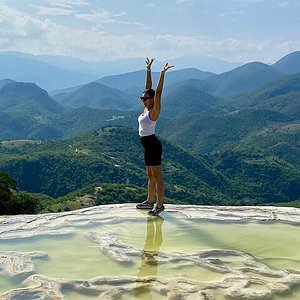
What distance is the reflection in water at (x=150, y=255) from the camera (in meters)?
5.60

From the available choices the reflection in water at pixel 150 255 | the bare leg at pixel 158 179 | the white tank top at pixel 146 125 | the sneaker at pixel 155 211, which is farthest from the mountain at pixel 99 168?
the white tank top at pixel 146 125

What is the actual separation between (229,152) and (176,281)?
447 ft

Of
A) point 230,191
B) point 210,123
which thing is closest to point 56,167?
point 230,191

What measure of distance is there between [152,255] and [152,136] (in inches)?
93.5

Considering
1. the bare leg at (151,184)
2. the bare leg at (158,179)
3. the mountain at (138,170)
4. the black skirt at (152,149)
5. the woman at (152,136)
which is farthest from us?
the mountain at (138,170)

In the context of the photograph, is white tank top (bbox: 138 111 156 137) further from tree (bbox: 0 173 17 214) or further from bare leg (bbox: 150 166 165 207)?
tree (bbox: 0 173 17 214)

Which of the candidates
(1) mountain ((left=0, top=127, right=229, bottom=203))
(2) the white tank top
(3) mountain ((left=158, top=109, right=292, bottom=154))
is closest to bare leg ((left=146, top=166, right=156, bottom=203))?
(2) the white tank top

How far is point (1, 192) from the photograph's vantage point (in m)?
27.5

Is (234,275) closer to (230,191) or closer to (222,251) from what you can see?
(222,251)

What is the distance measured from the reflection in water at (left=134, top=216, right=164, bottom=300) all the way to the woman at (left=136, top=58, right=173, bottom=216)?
60 cm

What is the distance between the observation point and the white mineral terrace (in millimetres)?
5625

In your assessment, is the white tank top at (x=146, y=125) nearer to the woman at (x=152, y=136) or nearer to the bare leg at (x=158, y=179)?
the woman at (x=152, y=136)

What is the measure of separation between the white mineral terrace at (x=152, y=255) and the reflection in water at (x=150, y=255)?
14 mm

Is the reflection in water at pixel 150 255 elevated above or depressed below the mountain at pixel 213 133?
above
